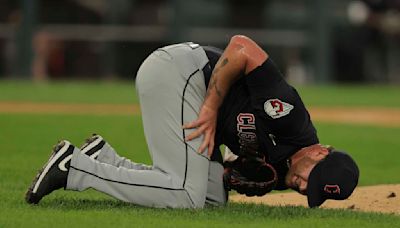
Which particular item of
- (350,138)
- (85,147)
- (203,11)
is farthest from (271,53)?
(85,147)

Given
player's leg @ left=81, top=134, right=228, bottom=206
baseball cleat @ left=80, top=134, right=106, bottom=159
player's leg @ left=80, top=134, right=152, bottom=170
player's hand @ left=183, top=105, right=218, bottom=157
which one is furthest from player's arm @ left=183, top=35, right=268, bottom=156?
baseball cleat @ left=80, top=134, right=106, bottom=159

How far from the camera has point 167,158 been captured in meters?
4.96

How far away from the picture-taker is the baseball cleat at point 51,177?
4.82 meters

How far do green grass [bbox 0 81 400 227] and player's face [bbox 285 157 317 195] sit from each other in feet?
0.46

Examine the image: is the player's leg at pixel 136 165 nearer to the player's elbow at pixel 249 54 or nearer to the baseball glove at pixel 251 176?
the baseball glove at pixel 251 176

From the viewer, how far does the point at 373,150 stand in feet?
29.9

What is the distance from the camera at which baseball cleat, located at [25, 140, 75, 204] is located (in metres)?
4.82

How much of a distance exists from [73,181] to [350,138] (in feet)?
18.8

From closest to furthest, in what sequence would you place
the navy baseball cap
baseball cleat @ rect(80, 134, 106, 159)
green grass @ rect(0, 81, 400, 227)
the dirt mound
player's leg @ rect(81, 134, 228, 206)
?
green grass @ rect(0, 81, 400, 227), the navy baseball cap, player's leg @ rect(81, 134, 228, 206), baseball cleat @ rect(80, 134, 106, 159), the dirt mound

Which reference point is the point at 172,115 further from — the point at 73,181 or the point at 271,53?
the point at 271,53

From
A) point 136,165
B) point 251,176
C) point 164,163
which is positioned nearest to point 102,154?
point 136,165

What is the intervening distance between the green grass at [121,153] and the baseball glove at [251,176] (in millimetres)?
107

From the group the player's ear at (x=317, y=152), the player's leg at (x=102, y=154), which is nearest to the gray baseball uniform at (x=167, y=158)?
the player's leg at (x=102, y=154)

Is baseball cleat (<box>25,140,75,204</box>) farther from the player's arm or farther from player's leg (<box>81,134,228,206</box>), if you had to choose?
the player's arm
